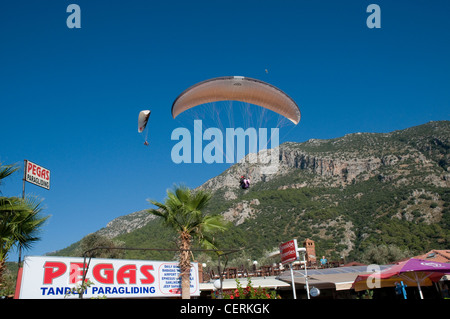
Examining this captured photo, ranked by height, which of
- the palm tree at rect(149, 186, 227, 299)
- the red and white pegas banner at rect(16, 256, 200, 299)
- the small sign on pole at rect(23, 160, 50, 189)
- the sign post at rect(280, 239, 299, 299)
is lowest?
the red and white pegas banner at rect(16, 256, 200, 299)

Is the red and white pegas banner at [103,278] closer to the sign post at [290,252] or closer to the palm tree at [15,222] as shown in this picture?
the palm tree at [15,222]

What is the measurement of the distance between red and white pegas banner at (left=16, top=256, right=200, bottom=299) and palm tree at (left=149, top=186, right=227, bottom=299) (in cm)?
74

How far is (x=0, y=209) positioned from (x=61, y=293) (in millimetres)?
3524

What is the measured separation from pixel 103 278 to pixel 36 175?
19.8ft

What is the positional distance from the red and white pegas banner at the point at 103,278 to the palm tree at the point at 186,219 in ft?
2.43

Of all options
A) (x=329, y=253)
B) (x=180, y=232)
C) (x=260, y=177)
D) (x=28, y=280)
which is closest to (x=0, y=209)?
(x=28, y=280)

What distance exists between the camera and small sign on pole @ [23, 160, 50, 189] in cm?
1441

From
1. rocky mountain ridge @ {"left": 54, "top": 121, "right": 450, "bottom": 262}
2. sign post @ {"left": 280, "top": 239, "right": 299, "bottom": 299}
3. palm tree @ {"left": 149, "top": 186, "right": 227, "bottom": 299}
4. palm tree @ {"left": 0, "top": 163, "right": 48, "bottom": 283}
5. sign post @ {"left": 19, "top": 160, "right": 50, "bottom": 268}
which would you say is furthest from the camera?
rocky mountain ridge @ {"left": 54, "top": 121, "right": 450, "bottom": 262}

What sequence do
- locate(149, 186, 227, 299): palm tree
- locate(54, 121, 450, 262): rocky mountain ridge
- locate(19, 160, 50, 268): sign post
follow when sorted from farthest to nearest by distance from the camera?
locate(54, 121, 450, 262): rocky mountain ridge, locate(19, 160, 50, 268): sign post, locate(149, 186, 227, 299): palm tree

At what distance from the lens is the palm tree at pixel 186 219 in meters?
12.7

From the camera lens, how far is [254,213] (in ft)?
316

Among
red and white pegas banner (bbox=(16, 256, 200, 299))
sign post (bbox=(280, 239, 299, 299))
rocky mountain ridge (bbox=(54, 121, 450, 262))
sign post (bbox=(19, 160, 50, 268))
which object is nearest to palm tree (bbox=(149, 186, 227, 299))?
red and white pegas banner (bbox=(16, 256, 200, 299))

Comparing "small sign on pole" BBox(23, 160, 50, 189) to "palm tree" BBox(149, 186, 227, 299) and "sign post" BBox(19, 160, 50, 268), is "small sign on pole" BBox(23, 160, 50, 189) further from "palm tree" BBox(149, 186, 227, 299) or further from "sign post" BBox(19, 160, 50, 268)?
"palm tree" BBox(149, 186, 227, 299)
